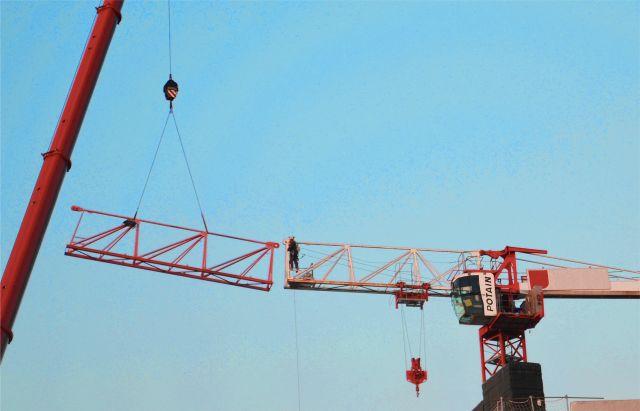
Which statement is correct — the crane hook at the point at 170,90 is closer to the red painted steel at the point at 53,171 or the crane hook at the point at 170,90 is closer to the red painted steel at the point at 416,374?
the red painted steel at the point at 53,171

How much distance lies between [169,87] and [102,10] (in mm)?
18252

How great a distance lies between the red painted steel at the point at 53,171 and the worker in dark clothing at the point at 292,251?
175 feet

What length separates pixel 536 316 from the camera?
320ft

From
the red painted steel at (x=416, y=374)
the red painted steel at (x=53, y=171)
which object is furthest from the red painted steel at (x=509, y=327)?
the red painted steel at (x=53, y=171)

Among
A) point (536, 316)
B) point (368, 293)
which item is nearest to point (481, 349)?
point (536, 316)

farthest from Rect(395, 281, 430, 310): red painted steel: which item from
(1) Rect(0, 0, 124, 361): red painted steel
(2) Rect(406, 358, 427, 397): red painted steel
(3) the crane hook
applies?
(1) Rect(0, 0, 124, 361): red painted steel

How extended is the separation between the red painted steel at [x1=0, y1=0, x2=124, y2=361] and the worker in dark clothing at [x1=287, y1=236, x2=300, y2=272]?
53423mm

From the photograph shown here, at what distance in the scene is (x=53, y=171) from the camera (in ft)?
164

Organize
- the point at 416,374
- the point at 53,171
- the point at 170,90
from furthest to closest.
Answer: the point at 416,374
the point at 170,90
the point at 53,171

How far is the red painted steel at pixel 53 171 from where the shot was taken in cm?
4569

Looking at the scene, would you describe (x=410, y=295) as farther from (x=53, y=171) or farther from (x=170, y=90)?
(x=53, y=171)

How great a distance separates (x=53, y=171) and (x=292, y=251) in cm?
5826

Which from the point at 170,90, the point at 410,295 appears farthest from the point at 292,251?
the point at 170,90

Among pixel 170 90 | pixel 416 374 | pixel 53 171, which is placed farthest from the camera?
pixel 416 374
